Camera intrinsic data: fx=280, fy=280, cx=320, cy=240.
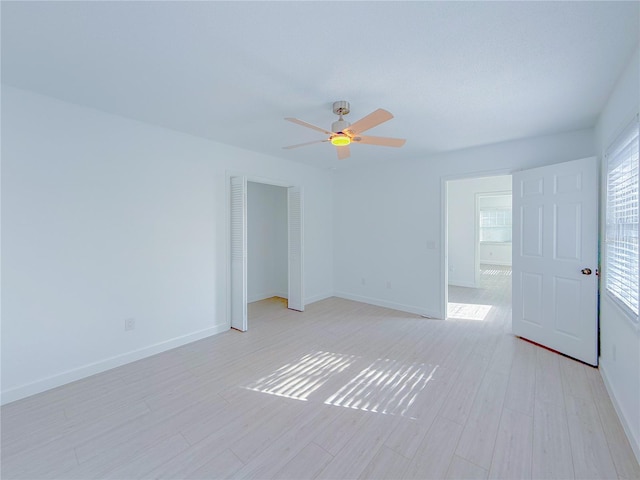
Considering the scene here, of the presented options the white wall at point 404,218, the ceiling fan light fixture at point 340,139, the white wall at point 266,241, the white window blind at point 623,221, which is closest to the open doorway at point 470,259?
the white wall at point 404,218

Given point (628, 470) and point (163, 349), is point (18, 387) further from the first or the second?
point (628, 470)

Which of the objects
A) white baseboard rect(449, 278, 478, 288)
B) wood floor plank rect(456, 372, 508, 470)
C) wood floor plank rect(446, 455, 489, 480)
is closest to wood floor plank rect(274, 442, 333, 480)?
wood floor plank rect(446, 455, 489, 480)

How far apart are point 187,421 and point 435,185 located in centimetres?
405

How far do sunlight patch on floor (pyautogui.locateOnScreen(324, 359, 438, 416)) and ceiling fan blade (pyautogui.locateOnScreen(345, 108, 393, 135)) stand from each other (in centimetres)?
215

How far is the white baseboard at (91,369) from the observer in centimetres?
224

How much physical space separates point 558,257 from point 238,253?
12.1 ft

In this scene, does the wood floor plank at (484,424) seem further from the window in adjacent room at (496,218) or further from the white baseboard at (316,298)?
the window in adjacent room at (496,218)

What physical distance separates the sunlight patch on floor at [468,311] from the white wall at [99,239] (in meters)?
3.47

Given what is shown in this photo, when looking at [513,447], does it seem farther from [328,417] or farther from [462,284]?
[462,284]

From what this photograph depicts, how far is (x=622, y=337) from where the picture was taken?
2.04 meters

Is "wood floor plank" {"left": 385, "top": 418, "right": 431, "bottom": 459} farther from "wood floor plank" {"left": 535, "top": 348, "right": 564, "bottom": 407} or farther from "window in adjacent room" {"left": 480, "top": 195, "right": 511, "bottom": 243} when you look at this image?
"window in adjacent room" {"left": 480, "top": 195, "right": 511, "bottom": 243}

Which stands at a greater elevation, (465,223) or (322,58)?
(322,58)

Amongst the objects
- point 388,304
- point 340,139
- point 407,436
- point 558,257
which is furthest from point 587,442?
point 388,304

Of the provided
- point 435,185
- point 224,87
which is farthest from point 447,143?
point 224,87
